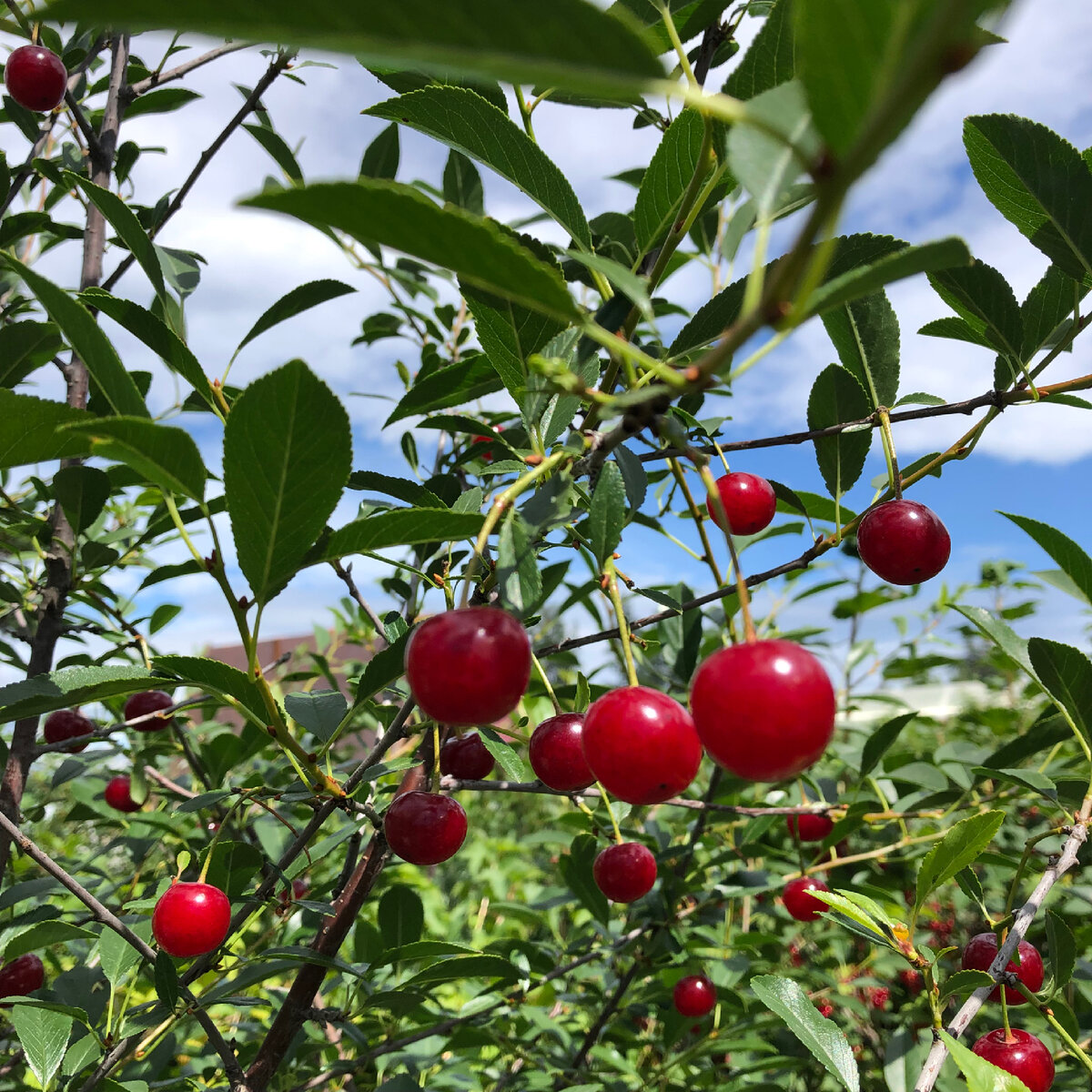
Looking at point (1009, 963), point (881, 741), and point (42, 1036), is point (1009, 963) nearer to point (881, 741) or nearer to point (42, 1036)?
point (881, 741)

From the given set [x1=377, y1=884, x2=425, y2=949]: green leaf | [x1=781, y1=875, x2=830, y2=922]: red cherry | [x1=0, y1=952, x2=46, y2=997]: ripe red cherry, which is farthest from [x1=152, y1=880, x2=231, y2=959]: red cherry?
[x1=781, y1=875, x2=830, y2=922]: red cherry

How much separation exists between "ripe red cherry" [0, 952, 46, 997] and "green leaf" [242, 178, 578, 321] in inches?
67.0

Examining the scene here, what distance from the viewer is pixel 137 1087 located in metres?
1.25

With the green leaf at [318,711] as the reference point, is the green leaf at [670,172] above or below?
above

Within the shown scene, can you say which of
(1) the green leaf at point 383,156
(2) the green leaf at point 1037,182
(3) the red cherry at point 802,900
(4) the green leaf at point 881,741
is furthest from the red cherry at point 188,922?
(1) the green leaf at point 383,156

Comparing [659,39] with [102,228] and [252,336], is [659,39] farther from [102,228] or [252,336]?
[102,228]

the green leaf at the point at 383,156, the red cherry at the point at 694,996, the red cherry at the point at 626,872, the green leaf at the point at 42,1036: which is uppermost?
the green leaf at the point at 383,156

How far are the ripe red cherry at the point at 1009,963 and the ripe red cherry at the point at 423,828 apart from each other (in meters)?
0.87

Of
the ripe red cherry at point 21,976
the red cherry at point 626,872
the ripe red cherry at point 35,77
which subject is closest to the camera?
the red cherry at point 626,872

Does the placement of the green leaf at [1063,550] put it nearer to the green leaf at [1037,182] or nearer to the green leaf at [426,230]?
the green leaf at [1037,182]

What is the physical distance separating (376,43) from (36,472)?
2089 millimetres

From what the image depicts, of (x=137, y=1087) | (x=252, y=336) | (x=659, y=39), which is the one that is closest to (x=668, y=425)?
(x=659, y=39)

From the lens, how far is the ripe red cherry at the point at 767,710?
64 cm

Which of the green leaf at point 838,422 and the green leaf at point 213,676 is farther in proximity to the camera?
the green leaf at point 838,422
